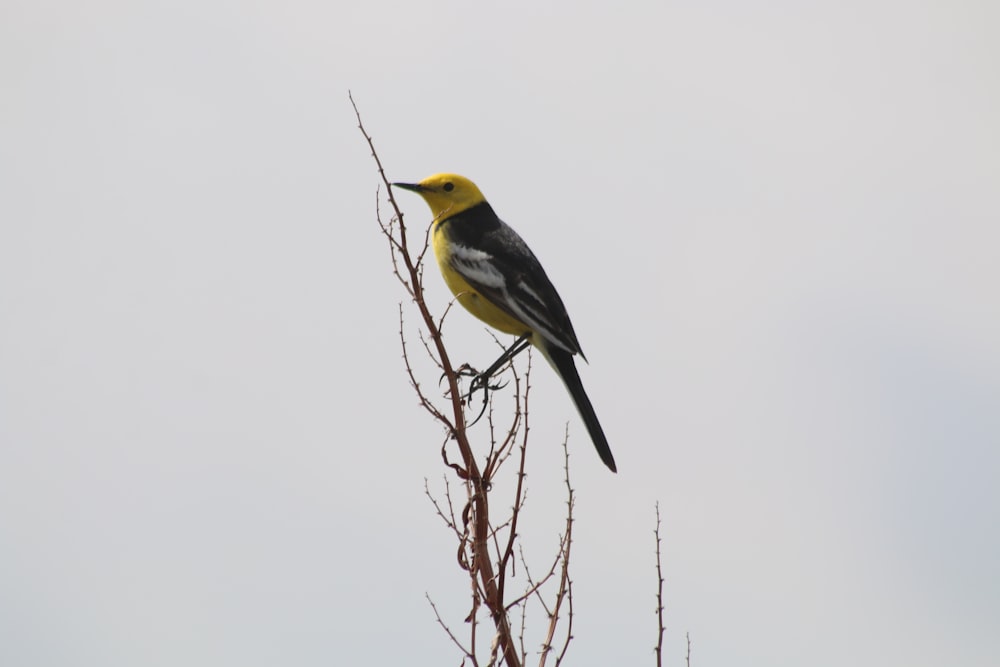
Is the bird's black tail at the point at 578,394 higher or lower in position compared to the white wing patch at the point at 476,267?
lower

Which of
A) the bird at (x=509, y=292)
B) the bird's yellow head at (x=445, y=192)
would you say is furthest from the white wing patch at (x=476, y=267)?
the bird's yellow head at (x=445, y=192)

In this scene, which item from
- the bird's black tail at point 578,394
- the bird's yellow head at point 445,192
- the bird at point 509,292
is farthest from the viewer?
the bird's yellow head at point 445,192

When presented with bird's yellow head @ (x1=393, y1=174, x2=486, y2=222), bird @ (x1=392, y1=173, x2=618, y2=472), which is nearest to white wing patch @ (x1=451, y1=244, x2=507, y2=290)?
bird @ (x1=392, y1=173, x2=618, y2=472)

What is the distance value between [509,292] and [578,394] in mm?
789

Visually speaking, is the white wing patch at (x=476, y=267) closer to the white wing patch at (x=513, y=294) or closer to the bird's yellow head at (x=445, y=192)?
the white wing patch at (x=513, y=294)

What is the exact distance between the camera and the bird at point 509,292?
7285mm

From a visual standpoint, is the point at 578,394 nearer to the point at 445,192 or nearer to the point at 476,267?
the point at 476,267

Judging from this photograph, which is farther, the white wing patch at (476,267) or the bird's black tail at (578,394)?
the white wing patch at (476,267)

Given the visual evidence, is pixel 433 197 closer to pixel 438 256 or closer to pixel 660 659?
pixel 438 256

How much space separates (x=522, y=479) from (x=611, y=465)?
194cm

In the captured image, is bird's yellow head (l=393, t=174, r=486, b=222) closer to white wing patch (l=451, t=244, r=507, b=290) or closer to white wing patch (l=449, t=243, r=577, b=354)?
white wing patch (l=451, t=244, r=507, b=290)

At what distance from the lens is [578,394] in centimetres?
730

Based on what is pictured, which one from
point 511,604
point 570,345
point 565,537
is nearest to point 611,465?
point 570,345

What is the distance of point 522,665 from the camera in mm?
4426
